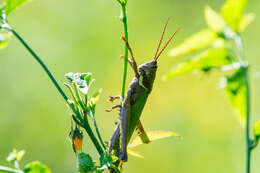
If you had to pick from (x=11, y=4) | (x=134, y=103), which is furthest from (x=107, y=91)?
(x=11, y=4)

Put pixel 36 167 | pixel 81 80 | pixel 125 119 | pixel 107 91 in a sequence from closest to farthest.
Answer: pixel 36 167
pixel 81 80
pixel 125 119
pixel 107 91

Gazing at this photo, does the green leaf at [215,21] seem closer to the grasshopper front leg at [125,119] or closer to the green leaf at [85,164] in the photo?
the grasshopper front leg at [125,119]

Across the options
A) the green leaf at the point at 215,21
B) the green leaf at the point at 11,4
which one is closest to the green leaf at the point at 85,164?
the green leaf at the point at 11,4

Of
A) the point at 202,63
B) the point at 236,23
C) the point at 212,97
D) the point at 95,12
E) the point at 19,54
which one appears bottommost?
the point at 212,97

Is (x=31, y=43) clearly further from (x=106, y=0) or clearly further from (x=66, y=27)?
(x=106, y=0)

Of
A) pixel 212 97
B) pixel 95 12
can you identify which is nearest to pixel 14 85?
pixel 95 12

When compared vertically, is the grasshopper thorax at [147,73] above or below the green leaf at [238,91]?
above

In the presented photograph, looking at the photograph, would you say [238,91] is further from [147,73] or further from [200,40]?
[147,73]
